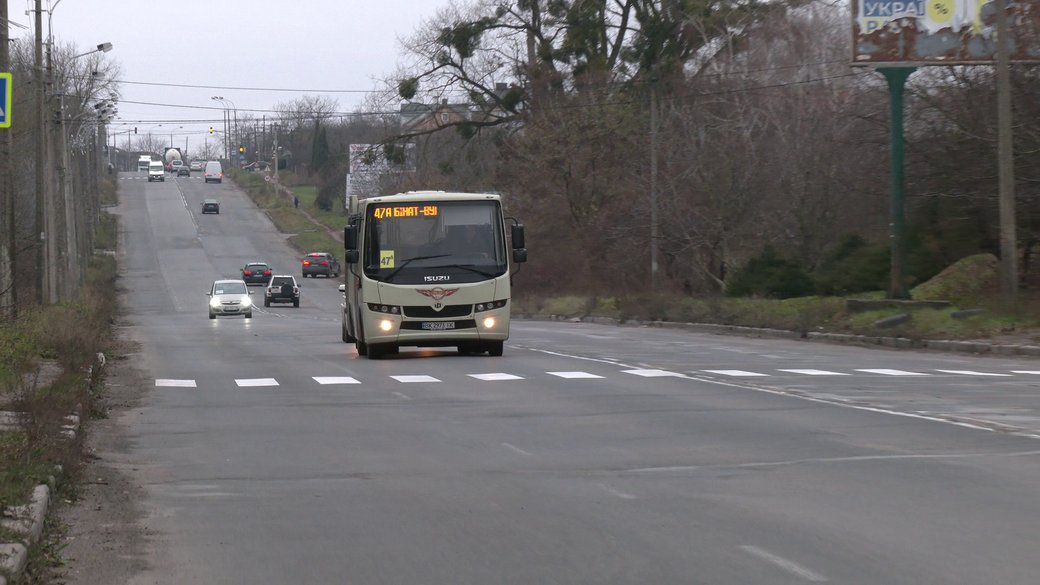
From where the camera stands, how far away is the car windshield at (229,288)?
53969mm

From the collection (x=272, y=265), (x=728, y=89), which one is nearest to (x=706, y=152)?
(x=728, y=89)

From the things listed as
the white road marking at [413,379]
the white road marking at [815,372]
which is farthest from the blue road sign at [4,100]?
the white road marking at [815,372]

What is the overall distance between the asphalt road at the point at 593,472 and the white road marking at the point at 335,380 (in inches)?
1.3

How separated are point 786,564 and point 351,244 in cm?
1828

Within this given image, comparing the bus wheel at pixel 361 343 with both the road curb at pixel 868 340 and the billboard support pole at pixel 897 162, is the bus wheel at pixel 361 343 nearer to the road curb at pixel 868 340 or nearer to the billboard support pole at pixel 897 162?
the road curb at pixel 868 340

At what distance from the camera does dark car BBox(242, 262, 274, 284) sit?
7962cm

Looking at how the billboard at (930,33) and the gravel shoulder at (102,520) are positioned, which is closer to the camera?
the gravel shoulder at (102,520)

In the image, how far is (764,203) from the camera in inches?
1700

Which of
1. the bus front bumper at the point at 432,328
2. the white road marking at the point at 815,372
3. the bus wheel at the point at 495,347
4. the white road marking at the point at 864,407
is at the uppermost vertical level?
the bus front bumper at the point at 432,328

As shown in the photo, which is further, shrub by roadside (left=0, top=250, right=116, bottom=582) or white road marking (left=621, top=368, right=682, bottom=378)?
white road marking (left=621, top=368, right=682, bottom=378)

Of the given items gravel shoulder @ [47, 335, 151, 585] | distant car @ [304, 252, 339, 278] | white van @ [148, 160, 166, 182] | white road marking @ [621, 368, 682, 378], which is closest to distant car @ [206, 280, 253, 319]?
distant car @ [304, 252, 339, 278]

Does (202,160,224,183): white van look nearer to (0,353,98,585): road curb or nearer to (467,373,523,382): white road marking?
Answer: (467,373,523,382): white road marking

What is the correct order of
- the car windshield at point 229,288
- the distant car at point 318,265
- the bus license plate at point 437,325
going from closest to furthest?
1. the bus license plate at point 437,325
2. the car windshield at point 229,288
3. the distant car at point 318,265

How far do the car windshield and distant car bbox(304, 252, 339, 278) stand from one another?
33.2 meters
